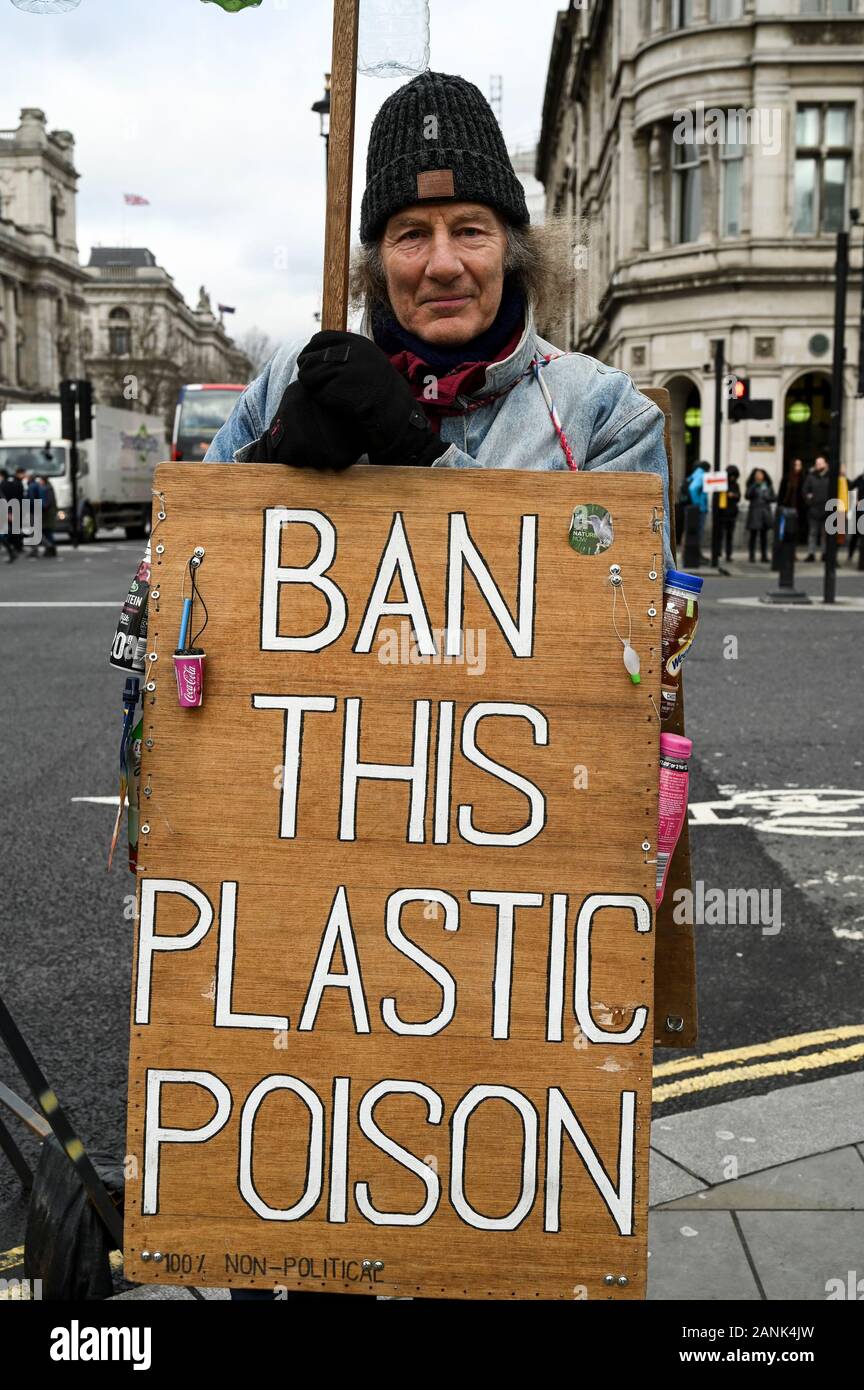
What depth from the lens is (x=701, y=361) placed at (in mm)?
31797

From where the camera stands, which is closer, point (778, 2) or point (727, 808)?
point (727, 808)

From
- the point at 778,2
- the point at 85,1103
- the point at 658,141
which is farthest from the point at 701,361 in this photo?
the point at 85,1103

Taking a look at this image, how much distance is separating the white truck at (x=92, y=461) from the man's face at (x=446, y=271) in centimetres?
3056

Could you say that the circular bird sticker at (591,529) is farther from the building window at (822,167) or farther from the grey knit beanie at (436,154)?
the building window at (822,167)

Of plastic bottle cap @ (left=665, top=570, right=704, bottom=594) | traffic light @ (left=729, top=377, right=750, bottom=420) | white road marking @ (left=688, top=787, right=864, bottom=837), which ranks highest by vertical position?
traffic light @ (left=729, top=377, right=750, bottom=420)

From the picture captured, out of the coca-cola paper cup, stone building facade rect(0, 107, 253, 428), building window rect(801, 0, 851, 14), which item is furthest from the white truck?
the coca-cola paper cup

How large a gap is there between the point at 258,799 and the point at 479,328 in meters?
0.87

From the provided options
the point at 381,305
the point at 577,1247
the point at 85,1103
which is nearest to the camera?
the point at 577,1247

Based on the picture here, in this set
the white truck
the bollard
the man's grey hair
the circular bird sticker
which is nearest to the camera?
the circular bird sticker

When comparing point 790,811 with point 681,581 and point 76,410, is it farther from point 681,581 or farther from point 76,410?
point 76,410

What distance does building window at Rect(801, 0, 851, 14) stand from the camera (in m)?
29.8

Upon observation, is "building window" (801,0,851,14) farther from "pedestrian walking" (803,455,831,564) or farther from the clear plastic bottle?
the clear plastic bottle

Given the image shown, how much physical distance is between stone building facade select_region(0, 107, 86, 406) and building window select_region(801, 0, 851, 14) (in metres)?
56.3
